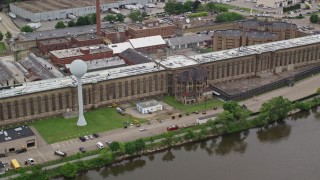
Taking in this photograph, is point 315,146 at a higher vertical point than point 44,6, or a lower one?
lower

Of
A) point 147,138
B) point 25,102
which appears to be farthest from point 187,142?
point 25,102

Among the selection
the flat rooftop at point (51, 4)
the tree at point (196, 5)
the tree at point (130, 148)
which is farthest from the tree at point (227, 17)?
the tree at point (130, 148)

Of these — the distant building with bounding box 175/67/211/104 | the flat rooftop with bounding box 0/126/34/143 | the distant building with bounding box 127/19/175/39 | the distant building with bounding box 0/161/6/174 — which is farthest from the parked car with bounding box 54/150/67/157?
the distant building with bounding box 127/19/175/39

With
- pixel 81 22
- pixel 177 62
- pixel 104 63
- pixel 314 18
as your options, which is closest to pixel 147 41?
pixel 104 63

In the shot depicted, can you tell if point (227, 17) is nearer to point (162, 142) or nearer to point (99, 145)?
point (162, 142)

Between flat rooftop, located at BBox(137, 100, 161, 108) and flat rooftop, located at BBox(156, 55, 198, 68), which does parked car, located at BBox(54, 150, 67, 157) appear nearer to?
flat rooftop, located at BBox(137, 100, 161, 108)

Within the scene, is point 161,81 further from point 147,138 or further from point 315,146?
point 315,146
